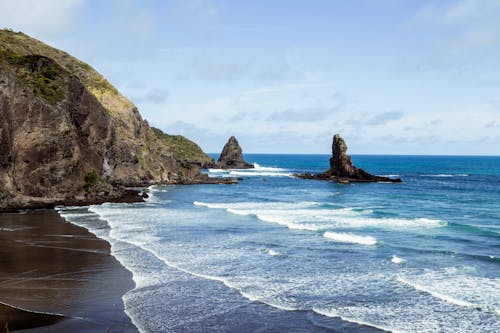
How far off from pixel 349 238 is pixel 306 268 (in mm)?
11526

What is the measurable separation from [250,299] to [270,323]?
138 inches

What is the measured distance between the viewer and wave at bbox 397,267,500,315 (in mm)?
22594

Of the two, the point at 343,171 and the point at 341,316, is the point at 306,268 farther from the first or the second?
the point at 343,171

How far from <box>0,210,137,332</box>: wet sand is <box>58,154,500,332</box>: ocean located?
100 cm

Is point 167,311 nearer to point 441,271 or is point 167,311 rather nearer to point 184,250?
point 184,250

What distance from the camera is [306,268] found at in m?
29.5

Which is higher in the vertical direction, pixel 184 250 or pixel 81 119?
pixel 81 119

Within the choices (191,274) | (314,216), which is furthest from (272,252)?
(314,216)

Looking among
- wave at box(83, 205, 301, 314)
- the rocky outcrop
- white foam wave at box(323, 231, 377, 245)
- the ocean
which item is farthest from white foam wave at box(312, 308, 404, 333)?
the rocky outcrop

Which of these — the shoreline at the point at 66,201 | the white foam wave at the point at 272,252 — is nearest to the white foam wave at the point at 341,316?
the white foam wave at the point at 272,252

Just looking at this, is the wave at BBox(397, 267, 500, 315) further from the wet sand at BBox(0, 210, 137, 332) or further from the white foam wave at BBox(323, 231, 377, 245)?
the wet sand at BBox(0, 210, 137, 332)

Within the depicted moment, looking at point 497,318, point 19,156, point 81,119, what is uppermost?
point 81,119

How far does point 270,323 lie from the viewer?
19547 millimetres

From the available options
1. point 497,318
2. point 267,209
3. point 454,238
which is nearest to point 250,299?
point 497,318
